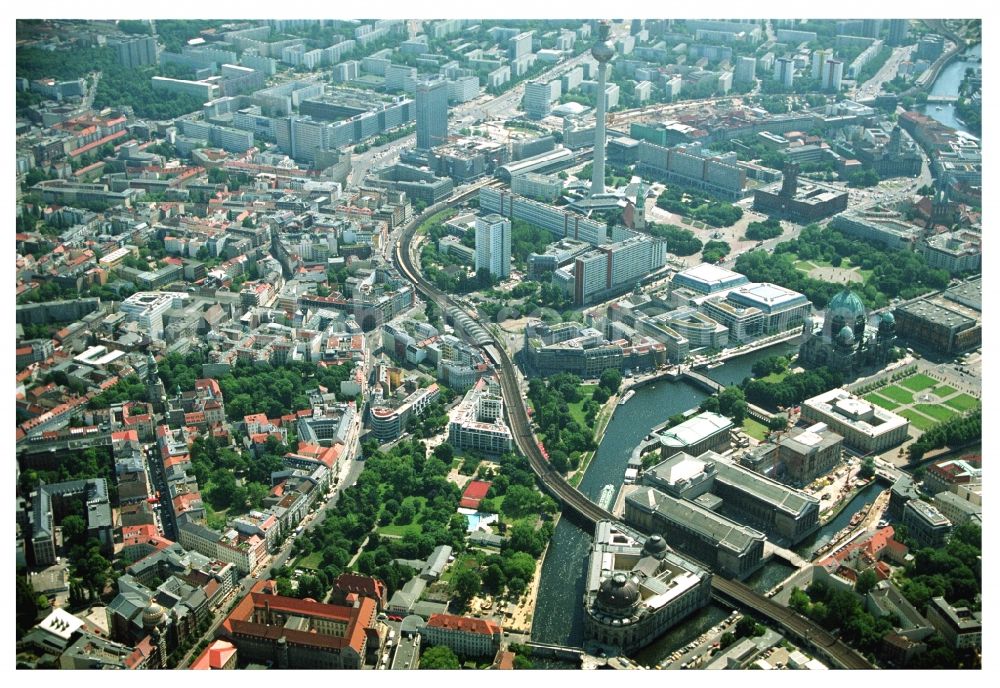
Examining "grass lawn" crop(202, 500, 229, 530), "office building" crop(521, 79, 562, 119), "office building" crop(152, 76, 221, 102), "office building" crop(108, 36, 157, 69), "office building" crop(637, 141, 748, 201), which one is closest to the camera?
"grass lawn" crop(202, 500, 229, 530)

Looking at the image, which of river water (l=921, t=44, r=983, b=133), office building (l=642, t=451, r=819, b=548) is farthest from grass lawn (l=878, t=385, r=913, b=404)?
river water (l=921, t=44, r=983, b=133)

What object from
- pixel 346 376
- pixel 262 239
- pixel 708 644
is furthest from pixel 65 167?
pixel 708 644

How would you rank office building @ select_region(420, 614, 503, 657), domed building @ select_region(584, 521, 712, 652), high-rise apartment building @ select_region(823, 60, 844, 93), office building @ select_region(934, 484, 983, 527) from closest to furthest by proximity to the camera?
office building @ select_region(420, 614, 503, 657)
domed building @ select_region(584, 521, 712, 652)
office building @ select_region(934, 484, 983, 527)
high-rise apartment building @ select_region(823, 60, 844, 93)

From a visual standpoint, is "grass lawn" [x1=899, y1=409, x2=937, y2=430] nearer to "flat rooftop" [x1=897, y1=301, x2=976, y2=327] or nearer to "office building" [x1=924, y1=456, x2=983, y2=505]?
"office building" [x1=924, y1=456, x2=983, y2=505]

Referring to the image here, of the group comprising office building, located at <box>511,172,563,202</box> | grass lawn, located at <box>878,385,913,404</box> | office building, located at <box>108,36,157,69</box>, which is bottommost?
grass lawn, located at <box>878,385,913,404</box>

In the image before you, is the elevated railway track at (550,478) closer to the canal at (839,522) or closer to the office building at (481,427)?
the office building at (481,427)

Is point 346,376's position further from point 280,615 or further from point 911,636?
point 911,636
